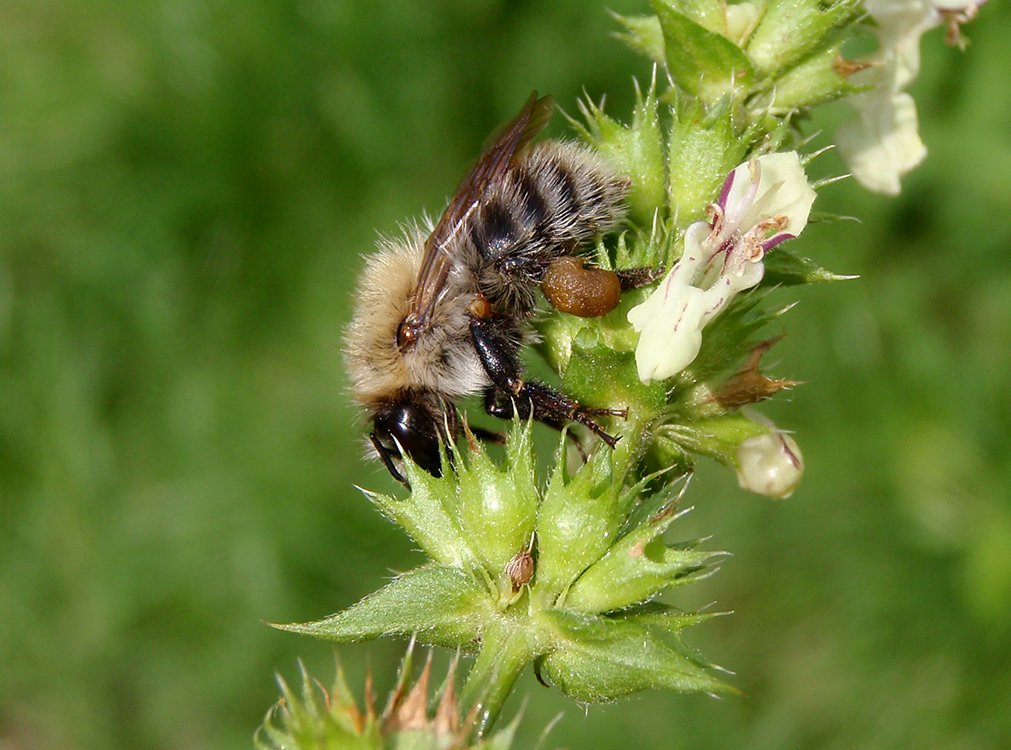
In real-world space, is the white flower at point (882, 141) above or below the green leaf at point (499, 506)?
below

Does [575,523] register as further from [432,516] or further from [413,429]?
[413,429]

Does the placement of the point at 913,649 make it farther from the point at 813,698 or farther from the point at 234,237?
the point at 234,237

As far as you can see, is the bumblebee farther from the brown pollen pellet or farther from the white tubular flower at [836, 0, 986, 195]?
the white tubular flower at [836, 0, 986, 195]

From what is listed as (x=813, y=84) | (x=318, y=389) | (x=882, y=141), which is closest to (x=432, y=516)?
(x=813, y=84)

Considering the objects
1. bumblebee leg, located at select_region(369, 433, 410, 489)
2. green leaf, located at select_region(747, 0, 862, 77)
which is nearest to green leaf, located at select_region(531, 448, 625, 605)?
bumblebee leg, located at select_region(369, 433, 410, 489)

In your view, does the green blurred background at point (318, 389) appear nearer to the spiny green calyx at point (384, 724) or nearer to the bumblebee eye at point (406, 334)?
the bumblebee eye at point (406, 334)

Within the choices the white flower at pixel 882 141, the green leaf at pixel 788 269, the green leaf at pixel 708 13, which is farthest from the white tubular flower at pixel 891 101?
the green leaf at pixel 788 269
